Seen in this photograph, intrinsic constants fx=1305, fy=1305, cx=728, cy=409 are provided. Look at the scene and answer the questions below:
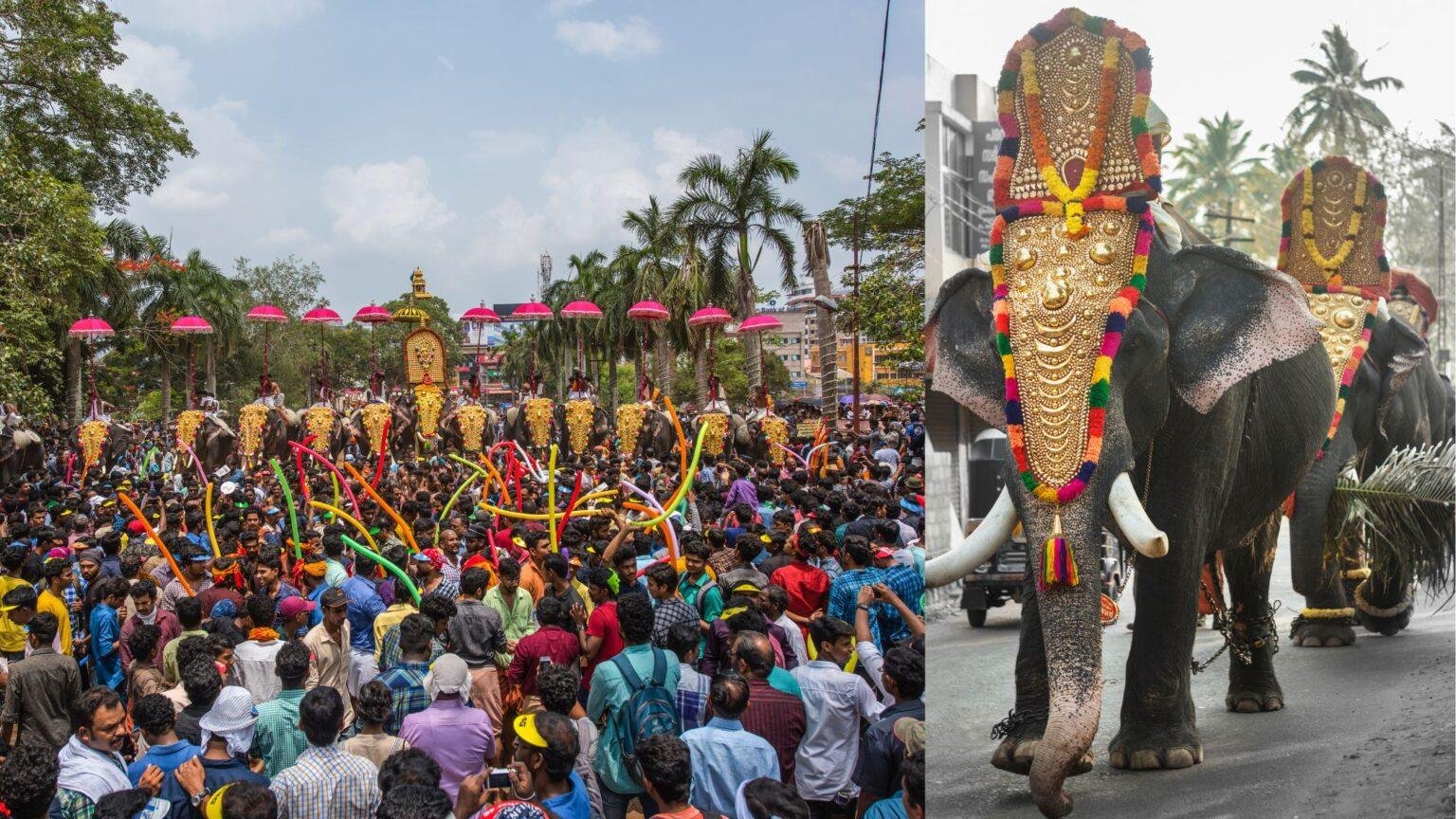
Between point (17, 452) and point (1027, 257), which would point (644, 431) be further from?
point (1027, 257)

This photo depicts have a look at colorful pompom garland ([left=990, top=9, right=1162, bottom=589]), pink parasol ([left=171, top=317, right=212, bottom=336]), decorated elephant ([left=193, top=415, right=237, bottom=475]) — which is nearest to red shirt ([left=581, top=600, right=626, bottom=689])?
colorful pompom garland ([left=990, top=9, right=1162, bottom=589])

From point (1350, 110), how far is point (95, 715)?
4.03m

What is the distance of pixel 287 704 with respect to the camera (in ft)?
14.8

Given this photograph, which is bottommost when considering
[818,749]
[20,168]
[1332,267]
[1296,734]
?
[818,749]

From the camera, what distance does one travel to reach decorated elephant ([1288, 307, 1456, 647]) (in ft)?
10.7

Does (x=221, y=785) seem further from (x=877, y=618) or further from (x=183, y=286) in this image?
(x=183, y=286)

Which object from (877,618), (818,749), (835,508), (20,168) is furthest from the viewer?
(20,168)

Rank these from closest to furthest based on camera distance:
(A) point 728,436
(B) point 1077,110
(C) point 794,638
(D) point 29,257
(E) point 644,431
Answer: (B) point 1077,110 < (C) point 794,638 < (D) point 29,257 < (A) point 728,436 < (E) point 644,431

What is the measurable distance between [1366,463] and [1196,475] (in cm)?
49

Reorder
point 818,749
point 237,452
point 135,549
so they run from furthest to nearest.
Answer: point 237,452
point 135,549
point 818,749

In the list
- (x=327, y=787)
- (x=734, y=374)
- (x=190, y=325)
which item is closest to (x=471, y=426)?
(x=190, y=325)

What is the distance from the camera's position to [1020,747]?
3152 millimetres

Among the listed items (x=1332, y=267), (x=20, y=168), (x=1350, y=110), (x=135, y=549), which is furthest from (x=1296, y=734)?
(x=20, y=168)

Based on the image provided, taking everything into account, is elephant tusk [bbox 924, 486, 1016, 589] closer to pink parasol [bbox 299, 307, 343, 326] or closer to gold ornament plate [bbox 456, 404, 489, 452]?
gold ornament plate [bbox 456, 404, 489, 452]
